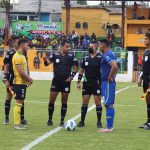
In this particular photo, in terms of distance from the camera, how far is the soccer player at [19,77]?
12.1 metres

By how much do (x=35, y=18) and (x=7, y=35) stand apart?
3015 cm

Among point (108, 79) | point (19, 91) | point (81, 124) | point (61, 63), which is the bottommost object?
point (81, 124)

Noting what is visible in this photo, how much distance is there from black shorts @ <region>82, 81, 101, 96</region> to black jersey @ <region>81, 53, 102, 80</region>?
0.12 m

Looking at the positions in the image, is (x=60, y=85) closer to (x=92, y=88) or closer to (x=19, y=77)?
(x=92, y=88)

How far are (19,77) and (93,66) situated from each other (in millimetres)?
1743

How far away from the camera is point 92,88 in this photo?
1280 centimetres

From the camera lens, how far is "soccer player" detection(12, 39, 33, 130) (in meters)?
12.1

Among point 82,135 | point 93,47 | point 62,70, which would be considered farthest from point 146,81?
point 82,135

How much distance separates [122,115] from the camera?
15.7 m

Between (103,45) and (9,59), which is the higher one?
(103,45)

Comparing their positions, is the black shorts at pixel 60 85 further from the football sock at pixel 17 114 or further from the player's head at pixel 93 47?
the football sock at pixel 17 114

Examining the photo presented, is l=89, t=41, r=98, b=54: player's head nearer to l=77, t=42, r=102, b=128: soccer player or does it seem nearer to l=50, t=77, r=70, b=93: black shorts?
l=77, t=42, r=102, b=128: soccer player

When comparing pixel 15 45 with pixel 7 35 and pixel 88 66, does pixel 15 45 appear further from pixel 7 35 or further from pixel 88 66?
pixel 7 35

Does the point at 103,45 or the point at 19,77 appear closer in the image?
the point at 103,45
